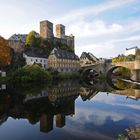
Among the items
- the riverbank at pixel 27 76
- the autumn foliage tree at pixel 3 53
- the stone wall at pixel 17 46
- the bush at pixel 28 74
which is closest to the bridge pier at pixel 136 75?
the riverbank at pixel 27 76

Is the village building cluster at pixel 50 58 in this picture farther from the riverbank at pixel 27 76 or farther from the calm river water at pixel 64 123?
the calm river water at pixel 64 123

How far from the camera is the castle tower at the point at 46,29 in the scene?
9944 centimetres

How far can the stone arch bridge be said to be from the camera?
62106 millimetres

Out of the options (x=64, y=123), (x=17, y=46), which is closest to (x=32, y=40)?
(x=17, y=46)

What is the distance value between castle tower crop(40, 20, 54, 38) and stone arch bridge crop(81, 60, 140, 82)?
23972 mm

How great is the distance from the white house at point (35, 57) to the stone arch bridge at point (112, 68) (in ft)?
43.5

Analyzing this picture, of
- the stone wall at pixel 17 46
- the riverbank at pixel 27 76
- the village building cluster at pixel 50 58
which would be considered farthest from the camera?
the village building cluster at pixel 50 58

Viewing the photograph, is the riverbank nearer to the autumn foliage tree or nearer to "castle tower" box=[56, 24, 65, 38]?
the autumn foliage tree

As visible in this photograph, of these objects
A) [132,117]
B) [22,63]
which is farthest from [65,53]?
[132,117]

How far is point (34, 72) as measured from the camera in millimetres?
50906

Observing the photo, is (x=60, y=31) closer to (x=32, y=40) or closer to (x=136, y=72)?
(x=32, y=40)

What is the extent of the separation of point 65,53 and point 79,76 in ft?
28.5

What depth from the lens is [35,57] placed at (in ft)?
237

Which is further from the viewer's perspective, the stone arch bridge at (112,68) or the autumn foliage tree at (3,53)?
the stone arch bridge at (112,68)
